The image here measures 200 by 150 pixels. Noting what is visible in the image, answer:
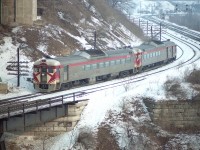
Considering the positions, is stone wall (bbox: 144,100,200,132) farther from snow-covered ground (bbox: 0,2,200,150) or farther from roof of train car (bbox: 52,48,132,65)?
roof of train car (bbox: 52,48,132,65)

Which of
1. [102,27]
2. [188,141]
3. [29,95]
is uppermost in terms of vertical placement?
[102,27]

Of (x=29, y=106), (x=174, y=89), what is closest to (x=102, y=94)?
(x=174, y=89)

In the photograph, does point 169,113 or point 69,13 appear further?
point 69,13

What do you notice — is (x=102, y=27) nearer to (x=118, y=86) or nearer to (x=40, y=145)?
(x=118, y=86)

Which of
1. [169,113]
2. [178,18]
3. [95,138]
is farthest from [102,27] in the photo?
[178,18]

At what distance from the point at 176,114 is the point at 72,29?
3270 centimetres

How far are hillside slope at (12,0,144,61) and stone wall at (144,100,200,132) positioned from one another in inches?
763

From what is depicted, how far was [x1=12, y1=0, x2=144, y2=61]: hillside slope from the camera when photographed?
185ft

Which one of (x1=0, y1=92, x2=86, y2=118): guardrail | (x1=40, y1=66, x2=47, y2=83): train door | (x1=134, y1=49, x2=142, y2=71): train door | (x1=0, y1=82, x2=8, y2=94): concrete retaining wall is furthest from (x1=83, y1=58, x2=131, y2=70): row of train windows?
(x1=0, y1=92, x2=86, y2=118): guardrail

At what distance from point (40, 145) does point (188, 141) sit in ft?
38.9

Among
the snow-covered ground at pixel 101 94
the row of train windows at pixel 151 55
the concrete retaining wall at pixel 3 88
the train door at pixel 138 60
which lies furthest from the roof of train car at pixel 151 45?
the concrete retaining wall at pixel 3 88

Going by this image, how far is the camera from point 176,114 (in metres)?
37.7

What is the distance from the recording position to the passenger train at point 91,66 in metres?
38.5

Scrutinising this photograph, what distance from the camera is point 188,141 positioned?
35219 millimetres
